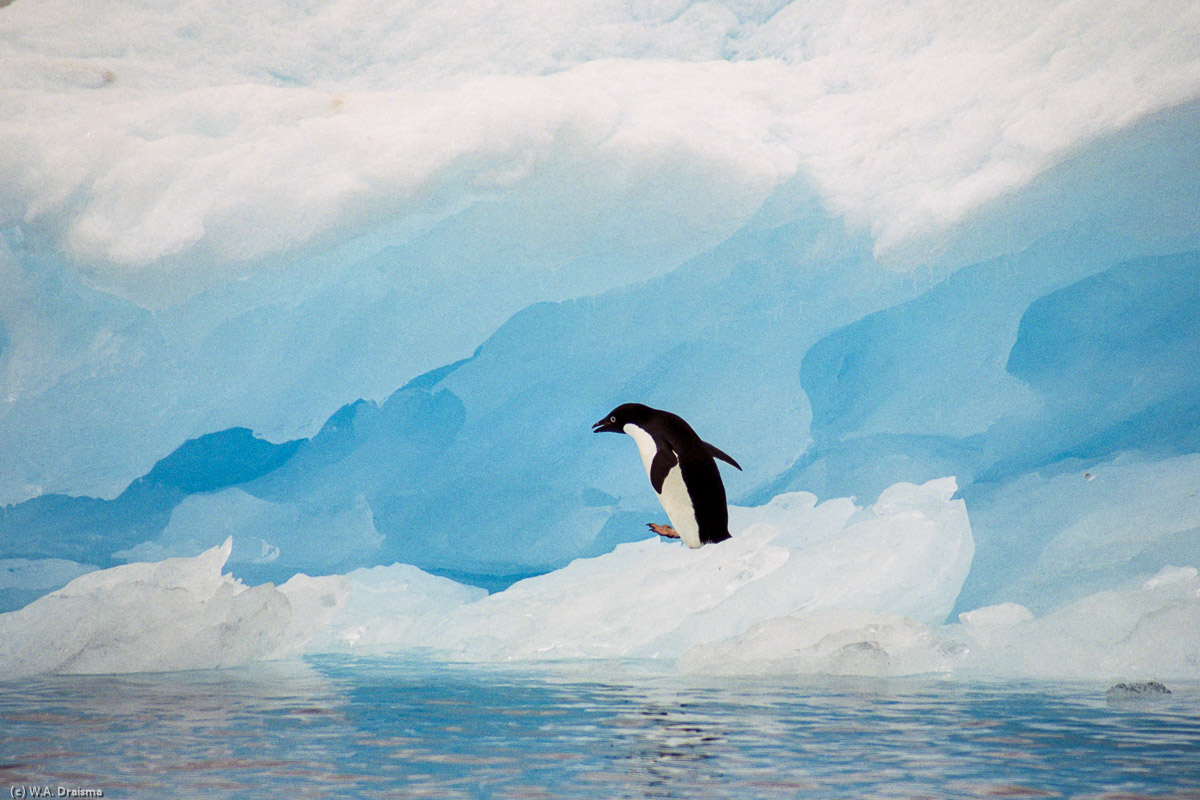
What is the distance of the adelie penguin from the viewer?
4.94 meters

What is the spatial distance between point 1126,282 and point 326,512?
5.95m

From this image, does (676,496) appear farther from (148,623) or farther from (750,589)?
(148,623)

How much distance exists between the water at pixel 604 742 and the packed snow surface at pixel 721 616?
2.71 ft

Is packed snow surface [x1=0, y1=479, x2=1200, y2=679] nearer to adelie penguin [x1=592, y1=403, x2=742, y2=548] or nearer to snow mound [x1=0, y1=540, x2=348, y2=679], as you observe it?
snow mound [x1=0, y1=540, x2=348, y2=679]

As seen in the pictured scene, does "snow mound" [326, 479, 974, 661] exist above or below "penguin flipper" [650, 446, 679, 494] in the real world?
below

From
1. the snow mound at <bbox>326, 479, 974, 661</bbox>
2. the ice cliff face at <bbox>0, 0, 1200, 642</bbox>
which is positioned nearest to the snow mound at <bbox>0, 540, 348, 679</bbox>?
the ice cliff face at <bbox>0, 0, 1200, 642</bbox>

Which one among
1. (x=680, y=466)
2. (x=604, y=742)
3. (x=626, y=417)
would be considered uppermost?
(x=626, y=417)

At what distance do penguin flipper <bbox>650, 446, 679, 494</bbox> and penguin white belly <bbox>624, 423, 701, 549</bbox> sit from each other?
21 millimetres

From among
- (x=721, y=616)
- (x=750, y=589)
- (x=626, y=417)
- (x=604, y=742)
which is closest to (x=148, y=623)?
(x=626, y=417)

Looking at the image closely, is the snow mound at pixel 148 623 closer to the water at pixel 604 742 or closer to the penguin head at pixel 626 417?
the water at pixel 604 742

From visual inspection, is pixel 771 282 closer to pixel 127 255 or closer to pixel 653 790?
pixel 127 255

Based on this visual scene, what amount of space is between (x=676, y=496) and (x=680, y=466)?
0.20m

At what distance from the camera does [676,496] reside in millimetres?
5027

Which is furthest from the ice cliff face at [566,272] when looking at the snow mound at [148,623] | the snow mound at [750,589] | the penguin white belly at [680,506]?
the penguin white belly at [680,506]
